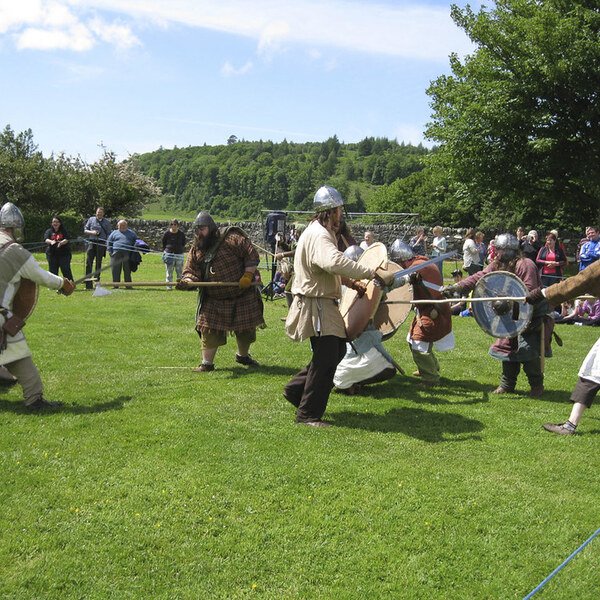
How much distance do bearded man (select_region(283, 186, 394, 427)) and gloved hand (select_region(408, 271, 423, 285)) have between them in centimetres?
141

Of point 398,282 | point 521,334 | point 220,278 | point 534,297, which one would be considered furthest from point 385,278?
point 220,278

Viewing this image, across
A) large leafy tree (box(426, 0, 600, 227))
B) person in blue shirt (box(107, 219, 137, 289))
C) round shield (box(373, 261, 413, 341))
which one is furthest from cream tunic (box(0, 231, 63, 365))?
large leafy tree (box(426, 0, 600, 227))

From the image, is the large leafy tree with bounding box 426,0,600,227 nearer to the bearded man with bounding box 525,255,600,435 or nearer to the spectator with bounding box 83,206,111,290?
the spectator with bounding box 83,206,111,290

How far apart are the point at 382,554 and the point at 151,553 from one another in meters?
1.26

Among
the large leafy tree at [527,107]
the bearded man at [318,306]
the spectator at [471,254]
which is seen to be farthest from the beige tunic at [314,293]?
the large leafy tree at [527,107]

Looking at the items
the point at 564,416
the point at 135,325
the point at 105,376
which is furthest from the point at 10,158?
the point at 564,416

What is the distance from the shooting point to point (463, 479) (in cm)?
416

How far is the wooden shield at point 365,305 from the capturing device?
5305mm

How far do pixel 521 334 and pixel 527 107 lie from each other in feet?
67.2

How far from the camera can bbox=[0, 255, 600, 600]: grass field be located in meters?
3.06

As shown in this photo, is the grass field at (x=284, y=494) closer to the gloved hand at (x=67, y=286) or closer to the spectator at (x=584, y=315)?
the gloved hand at (x=67, y=286)

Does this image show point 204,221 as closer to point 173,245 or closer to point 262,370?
point 262,370

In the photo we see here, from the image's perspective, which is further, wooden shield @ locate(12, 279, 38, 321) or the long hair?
the long hair

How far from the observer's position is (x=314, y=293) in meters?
5.08
